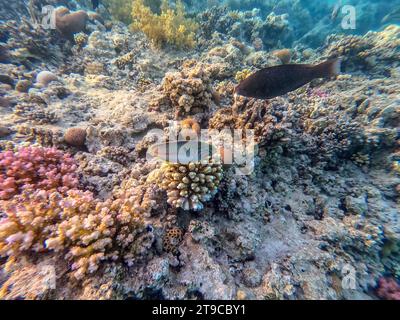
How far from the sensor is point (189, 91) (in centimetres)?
399

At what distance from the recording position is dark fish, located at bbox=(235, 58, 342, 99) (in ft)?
9.90

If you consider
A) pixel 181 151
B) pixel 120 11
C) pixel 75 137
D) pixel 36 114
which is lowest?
pixel 181 151

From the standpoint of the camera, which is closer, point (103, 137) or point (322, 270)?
point (322, 270)

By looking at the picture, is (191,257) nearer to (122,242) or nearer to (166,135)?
(122,242)

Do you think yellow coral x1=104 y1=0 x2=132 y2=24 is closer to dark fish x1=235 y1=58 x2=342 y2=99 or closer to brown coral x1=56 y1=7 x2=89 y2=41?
brown coral x1=56 y1=7 x2=89 y2=41

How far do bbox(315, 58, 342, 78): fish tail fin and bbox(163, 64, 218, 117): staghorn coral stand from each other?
1982 mm

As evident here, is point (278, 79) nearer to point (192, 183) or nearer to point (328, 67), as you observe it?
point (328, 67)

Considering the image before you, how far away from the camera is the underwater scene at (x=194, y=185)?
2.27m

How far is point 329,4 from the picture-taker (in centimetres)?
2111

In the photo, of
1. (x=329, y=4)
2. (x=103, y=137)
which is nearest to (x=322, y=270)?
(x=103, y=137)

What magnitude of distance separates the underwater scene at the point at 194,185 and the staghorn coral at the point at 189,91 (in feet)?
0.10

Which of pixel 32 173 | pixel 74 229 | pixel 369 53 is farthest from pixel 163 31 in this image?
pixel 369 53

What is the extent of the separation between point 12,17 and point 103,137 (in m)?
8.80

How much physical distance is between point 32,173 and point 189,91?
2.93 metres
